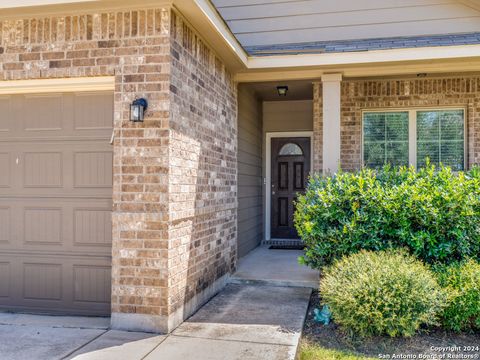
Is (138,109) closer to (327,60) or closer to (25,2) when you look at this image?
(25,2)

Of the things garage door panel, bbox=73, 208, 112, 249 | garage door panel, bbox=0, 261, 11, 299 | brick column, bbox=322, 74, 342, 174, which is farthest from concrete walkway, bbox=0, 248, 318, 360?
brick column, bbox=322, 74, 342, 174

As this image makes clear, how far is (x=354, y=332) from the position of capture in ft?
12.9

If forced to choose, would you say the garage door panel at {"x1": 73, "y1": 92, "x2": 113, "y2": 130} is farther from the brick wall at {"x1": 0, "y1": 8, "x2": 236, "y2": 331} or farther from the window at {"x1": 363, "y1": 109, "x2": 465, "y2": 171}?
the window at {"x1": 363, "y1": 109, "x2": 465, "y2": 171}

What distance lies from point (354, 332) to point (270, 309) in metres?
1.01

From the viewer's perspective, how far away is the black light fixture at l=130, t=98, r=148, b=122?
155 inches

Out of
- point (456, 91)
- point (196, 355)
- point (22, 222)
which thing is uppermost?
point (456, 91)

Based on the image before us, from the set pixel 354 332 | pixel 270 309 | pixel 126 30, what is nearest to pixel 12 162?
pixel 126 30

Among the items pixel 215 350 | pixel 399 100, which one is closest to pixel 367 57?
pixel 399 100

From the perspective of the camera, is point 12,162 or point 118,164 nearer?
point 118,164

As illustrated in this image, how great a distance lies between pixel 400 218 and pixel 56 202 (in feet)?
11.4

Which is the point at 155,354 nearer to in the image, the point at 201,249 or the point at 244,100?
the point at 201,249

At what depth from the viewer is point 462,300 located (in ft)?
12.7

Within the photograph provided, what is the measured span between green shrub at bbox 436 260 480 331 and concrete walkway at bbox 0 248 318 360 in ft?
→ 4.30

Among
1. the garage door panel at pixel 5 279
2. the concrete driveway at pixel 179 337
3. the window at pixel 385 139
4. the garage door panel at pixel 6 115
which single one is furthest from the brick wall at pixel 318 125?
the garage door panel at pixel 5 279
